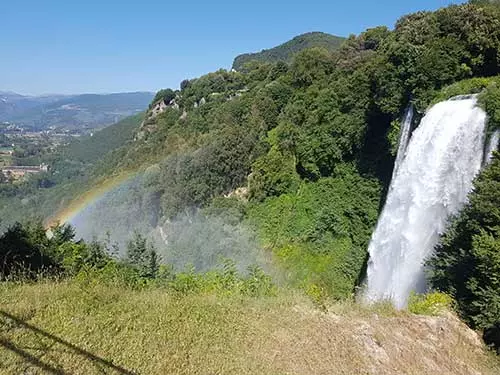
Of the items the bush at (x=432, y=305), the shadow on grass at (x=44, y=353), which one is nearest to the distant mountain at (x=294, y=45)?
the bush at (x=432, y=305)

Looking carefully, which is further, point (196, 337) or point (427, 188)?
point (427, 188)

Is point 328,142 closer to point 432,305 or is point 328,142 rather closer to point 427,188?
point 427,188

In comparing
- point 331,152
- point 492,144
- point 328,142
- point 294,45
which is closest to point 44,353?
point 492,144

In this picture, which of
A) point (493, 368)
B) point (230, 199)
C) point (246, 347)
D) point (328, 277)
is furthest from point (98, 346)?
point (230, 199)

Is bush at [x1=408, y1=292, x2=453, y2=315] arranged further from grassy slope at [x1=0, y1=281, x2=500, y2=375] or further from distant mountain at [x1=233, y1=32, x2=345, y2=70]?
distant mountain at [x1=233, y1=32, x2=345, y2=70]

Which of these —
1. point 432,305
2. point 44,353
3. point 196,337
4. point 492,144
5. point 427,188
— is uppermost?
point 492,144

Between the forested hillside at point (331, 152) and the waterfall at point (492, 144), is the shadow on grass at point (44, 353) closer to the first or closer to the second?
the forested hillside at point (331, 152)

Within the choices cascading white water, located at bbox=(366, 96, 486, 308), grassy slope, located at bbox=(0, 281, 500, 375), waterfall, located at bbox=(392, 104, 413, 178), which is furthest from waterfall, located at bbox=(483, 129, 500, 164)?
grassy slope, located at bbox=(0, 281, 500, 375)
